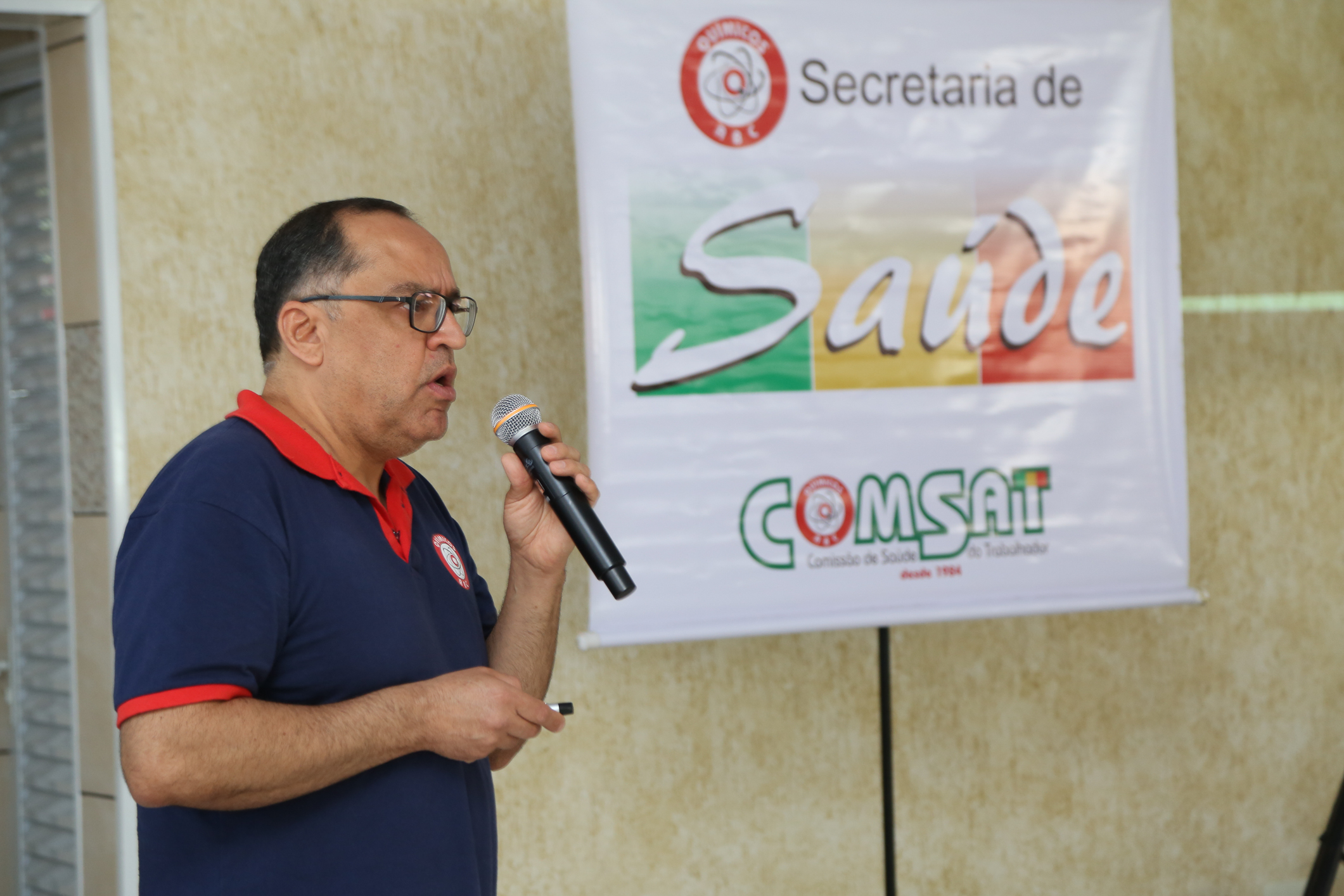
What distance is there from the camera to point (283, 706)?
1.05 m

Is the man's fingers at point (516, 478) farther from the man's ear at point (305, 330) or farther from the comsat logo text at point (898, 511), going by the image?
the comsat logo text at point (898, 511)

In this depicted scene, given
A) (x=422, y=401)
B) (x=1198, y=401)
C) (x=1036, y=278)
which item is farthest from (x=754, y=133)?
(x=1198, y=401)

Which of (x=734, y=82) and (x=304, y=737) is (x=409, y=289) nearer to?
(x=304, y=737)

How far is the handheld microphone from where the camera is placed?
1285 mm

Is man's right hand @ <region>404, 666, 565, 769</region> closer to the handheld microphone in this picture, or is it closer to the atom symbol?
the handheld microphone

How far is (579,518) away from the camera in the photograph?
4.30 ft

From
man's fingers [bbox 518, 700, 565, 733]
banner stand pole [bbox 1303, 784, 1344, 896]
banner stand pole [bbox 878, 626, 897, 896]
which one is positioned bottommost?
banner stand pole [bbox 1303, 784, 1344, 896]

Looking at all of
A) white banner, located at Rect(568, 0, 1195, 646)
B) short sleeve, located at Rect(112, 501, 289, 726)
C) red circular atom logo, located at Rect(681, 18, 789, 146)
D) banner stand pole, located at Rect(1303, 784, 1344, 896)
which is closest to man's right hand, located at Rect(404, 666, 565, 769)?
short sleeve, located at Rect(112, 501, 289, 726)

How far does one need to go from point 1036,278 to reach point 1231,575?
132 centimetres

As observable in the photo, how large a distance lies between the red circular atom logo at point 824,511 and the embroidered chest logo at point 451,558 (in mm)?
874

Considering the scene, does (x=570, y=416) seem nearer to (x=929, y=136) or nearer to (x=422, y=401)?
(x=929, y=136)

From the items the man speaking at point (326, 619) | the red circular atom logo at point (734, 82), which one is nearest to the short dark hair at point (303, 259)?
the man speaking at point (326, 619)

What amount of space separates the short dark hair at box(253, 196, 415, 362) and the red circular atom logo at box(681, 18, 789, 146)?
94cm

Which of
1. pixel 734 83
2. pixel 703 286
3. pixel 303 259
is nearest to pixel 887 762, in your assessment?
pixel 703 286
